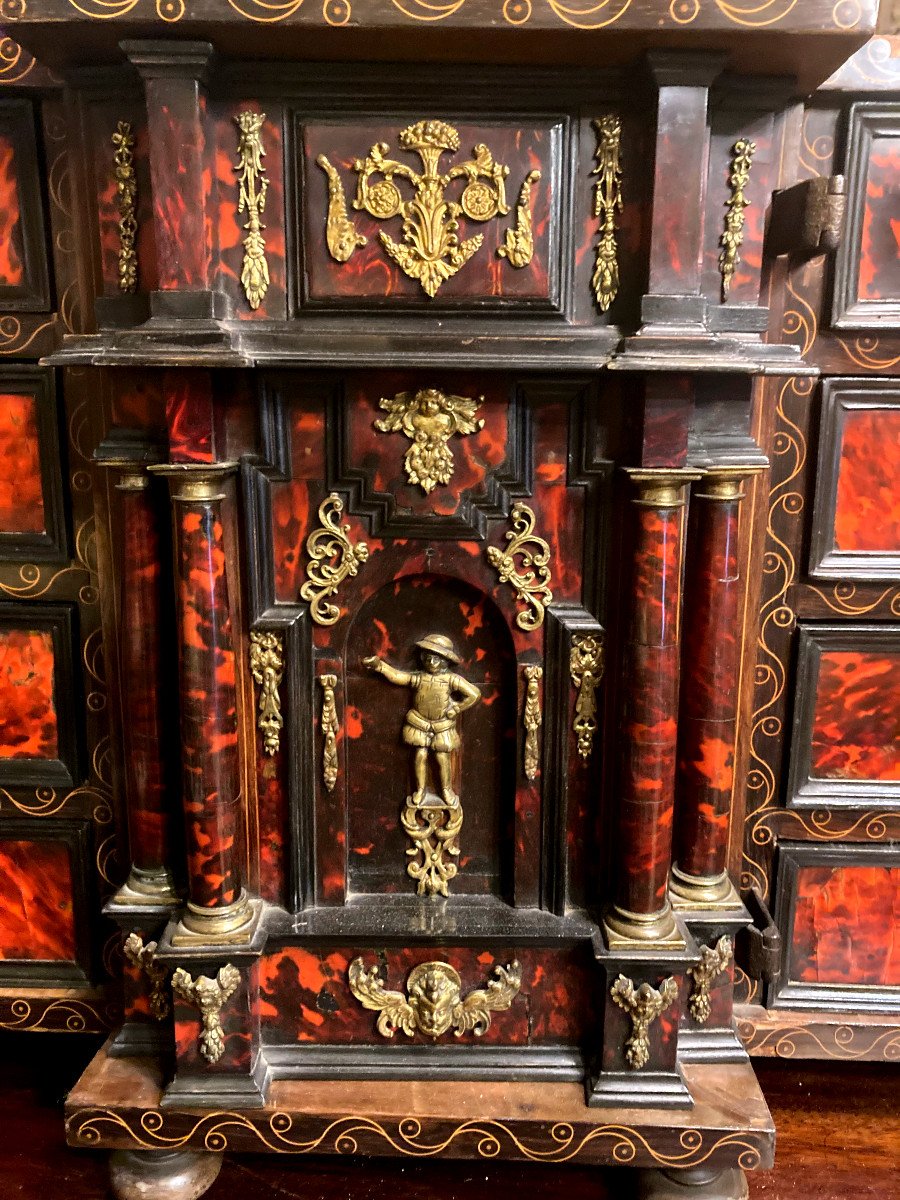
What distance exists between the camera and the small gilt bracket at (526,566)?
2092 millimetres

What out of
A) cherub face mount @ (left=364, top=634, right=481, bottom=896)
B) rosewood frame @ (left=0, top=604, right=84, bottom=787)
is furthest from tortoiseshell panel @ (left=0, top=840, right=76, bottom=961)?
cherub face mount @ (left=364, top=634, right=481, bottom=896)

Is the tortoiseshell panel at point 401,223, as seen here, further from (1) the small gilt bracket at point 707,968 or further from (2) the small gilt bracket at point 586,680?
(1) the small gilt bracket at point 707,968

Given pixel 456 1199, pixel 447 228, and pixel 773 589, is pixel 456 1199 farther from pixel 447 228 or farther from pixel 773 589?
pixel 447 228

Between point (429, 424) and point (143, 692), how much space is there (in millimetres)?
864

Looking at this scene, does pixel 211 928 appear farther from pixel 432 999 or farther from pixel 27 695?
pixel 27 695

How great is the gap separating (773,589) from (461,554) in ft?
2.62

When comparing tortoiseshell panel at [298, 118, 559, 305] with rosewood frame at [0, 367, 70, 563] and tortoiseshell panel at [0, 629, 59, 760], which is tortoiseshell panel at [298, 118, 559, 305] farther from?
tortoiseshell panel at [0, 629, 59, 760]

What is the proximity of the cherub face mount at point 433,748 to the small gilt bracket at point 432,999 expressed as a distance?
20 cm

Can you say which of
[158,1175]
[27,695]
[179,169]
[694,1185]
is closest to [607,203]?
[179,169]

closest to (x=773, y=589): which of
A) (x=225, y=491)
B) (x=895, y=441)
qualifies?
(x=895, y=441)

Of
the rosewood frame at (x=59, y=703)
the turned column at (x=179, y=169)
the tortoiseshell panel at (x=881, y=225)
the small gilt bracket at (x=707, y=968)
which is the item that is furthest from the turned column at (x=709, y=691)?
the rosewood frame at (x=59, y=703)

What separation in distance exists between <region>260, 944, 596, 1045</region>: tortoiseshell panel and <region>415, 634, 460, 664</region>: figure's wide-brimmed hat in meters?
0.67

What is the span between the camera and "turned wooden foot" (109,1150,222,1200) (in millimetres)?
2160

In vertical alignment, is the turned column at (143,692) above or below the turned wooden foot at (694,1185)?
above
